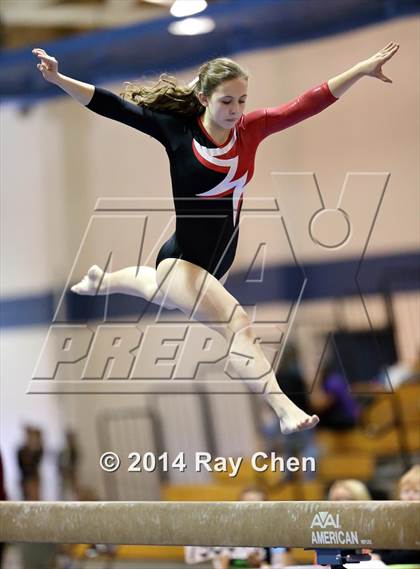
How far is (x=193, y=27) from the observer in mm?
5281

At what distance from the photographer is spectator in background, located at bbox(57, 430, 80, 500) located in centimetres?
668

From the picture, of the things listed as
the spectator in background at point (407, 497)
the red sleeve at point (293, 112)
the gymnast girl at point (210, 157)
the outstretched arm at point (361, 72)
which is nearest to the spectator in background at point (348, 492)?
the spectator in background at point (407, 497)

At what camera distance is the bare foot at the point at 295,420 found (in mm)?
3088

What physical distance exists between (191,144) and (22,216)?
3.58 metres

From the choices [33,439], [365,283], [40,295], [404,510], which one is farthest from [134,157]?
[404,510]

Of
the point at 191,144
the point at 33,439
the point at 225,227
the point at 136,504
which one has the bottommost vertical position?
the point at 33,439

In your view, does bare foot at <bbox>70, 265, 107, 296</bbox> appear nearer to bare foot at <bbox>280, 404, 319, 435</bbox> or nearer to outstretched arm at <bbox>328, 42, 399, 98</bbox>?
bare foot at <bbox>280, 404, 319, 435</bbox>

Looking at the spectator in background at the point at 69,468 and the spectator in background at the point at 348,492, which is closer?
the spectator in background at the point at 348,492

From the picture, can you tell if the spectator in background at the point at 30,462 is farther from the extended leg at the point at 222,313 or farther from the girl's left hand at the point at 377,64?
the girl's left hand at the point at 377,64

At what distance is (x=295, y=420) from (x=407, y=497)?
1.20 m

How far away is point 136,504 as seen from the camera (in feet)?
11.4

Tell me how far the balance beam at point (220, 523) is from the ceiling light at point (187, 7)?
10.2 feet

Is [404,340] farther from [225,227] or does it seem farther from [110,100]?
[110,100]

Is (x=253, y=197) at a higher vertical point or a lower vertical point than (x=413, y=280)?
higher
